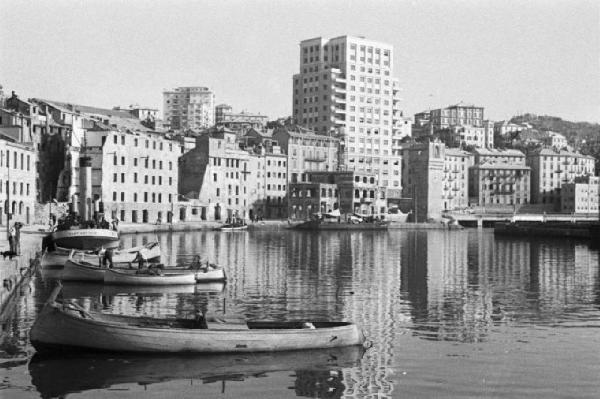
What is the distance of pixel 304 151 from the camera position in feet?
504

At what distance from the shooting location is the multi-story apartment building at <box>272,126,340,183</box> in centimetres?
15088

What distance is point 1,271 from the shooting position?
36.6 m

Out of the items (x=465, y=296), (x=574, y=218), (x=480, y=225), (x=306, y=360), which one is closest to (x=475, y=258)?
(x=465, y=296)

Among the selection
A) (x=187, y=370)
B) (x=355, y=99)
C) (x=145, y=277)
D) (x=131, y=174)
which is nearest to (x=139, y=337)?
(x=187, y=370)

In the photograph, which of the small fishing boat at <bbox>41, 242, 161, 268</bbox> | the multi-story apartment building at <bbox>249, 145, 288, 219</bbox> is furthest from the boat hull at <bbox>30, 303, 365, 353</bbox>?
the multi-story apartment building at <bbox>249, 145, 288, 219</bbox>

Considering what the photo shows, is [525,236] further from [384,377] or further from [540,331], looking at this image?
[384,377]

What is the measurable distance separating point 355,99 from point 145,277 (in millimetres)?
142479

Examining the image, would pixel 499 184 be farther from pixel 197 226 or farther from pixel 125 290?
pixel 125 290

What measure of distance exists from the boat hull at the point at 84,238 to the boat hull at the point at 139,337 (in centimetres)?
3404

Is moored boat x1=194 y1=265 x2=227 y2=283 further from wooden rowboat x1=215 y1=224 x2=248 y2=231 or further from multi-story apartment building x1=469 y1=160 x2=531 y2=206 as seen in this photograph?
multi-story apartment building x1=469 y1=160 x2=531 y2=206

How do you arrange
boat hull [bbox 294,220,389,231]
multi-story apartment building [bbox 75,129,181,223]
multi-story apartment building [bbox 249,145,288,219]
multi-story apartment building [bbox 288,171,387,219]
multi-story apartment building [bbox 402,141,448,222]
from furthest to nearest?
multi-story apartment building [bbox 402,141,448,222] → multi-story apartment building [bbox 288,171,387,219] → multi-story apartment building [bbox 249,145,288,219] → boat hull [bbox 294,220,389,231] → multi-story apartment building [bbox 75,129,181,223]

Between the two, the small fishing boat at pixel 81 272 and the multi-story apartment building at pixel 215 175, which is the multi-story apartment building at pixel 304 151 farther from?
the small fishing boat at pixel 81 272

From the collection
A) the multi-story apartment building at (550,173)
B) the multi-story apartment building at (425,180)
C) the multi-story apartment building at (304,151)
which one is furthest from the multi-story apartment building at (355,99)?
the multi-story apartment building at (550,173)

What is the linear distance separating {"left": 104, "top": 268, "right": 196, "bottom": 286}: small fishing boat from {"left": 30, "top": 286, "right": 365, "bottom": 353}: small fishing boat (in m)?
15.2
